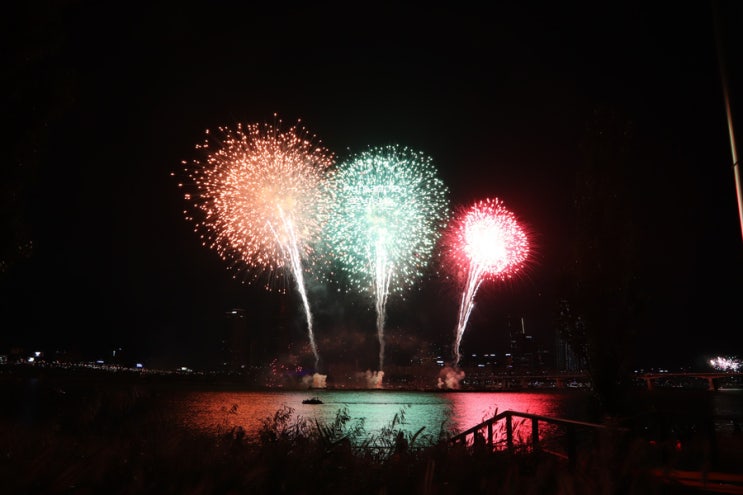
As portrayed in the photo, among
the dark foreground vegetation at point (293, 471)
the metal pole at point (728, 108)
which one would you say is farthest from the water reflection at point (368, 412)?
the metal pole at point (728, 108)

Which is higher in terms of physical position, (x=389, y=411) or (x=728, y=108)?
(x=728, y=108)

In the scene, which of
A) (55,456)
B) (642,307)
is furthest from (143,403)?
(55,456)

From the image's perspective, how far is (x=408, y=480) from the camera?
6688 mm

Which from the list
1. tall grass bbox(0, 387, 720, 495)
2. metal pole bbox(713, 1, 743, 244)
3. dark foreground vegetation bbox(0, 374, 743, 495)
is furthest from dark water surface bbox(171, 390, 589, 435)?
metal pole bbox(713, 1, 743, 244)

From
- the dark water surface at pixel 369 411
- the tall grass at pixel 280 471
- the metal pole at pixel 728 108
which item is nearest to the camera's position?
the metal pole at pixel 728 108

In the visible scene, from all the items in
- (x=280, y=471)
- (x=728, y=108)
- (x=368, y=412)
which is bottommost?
(x=368, y=412)

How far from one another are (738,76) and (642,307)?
19965 mm

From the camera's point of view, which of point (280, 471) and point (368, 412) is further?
point (368, 412)

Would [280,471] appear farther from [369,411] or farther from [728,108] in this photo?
[369,411]

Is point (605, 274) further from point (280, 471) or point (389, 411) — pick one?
point (389, 411)

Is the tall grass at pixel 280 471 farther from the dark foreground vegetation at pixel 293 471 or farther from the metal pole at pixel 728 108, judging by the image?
the metal pole at pixel 728 108

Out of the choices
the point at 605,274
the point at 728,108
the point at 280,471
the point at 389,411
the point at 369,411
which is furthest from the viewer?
the point at 389,411

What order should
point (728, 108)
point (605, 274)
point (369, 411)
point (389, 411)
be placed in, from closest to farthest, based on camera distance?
point (728, 108) < point (605, 274) < point (369, 411) < point (389, 411)

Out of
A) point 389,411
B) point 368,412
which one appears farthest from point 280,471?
point 389,411
